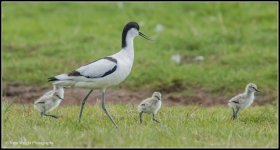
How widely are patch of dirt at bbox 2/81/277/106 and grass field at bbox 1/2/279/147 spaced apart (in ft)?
0.39

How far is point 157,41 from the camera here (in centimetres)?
1658

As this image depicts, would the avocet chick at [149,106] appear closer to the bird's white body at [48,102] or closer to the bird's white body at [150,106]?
the bird's white body at [150,106]

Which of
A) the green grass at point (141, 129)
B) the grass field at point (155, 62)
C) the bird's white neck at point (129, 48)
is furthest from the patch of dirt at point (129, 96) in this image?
the bird's white neck at point (129, 48)

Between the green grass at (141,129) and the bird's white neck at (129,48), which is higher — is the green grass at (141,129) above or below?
below

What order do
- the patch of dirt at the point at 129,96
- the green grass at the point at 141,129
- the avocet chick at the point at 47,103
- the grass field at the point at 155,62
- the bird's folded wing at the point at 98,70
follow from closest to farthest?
the green grass at the point at 141,129 → the grass field at the point at 155,62 → the bird's folded wing at the point at 98,70 → the avocet chick at the point at 47,103 → the patch of dirt at the point at 129,96

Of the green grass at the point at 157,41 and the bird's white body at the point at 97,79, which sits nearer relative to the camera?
the bird's white body at the point at 97,79

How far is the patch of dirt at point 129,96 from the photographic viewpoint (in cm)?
1295

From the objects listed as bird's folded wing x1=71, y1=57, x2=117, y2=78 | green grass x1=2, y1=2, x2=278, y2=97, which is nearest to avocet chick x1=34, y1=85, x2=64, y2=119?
bird's folded wing x1=71, y1=57, x2=117, y2=78

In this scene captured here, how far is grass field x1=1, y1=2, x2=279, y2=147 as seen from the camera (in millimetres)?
7512

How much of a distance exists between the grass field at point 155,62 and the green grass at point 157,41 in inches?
0.8

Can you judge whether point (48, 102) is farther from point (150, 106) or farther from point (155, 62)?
point (155, 62)

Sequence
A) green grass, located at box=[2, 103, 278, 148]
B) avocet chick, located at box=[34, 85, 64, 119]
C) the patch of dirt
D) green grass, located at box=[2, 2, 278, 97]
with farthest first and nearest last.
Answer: green grass, located at box=[2, 2, 278, 97] → the patch of dirt → avocet chick, located at box=[34, 85, 64, 119] → green grass, located at box=[2, 103, 278, 148]

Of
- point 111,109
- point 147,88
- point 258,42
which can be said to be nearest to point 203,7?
point 258,42

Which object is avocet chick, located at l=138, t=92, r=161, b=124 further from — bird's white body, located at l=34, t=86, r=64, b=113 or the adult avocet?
bird's white body, located at l=34, t=86, r=64, b=113
